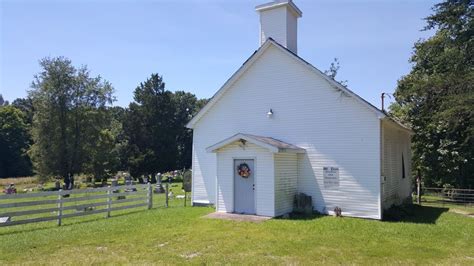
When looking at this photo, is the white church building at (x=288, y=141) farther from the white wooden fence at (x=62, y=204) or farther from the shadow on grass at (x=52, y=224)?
the shadow on grass at (x=52, y=224)

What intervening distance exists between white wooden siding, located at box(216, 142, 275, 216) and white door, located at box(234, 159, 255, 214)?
0.17 meters

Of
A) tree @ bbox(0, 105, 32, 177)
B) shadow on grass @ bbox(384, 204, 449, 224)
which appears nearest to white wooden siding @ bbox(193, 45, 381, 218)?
shadow on grass @ bbox(384, 204, 449, 224)

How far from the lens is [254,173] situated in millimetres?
14578

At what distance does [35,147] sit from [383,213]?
34.1 metres

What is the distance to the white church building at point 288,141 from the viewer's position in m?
14.1

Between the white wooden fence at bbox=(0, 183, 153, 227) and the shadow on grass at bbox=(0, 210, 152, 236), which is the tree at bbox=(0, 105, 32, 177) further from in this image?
the shadow on grass at bbox=(0, 210, 152, 236)

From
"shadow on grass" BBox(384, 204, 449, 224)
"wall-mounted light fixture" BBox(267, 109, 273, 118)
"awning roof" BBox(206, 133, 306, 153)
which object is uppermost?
"wall-mounted light fixture" BBox(267, 109, 273, 118)

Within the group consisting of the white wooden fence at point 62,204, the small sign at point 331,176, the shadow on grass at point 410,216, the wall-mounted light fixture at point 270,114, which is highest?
the wall-mounted light fixture at point 270,114

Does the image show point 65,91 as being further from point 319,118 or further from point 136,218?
point 319,118

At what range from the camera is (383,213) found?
14.3 m

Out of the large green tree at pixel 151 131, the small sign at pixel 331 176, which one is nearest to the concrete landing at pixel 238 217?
the small sign at pixel 331 176

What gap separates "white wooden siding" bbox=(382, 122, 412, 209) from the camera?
611 inches

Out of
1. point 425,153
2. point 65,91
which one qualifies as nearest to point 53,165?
point 65,91

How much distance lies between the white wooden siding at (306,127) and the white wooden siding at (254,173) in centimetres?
186
